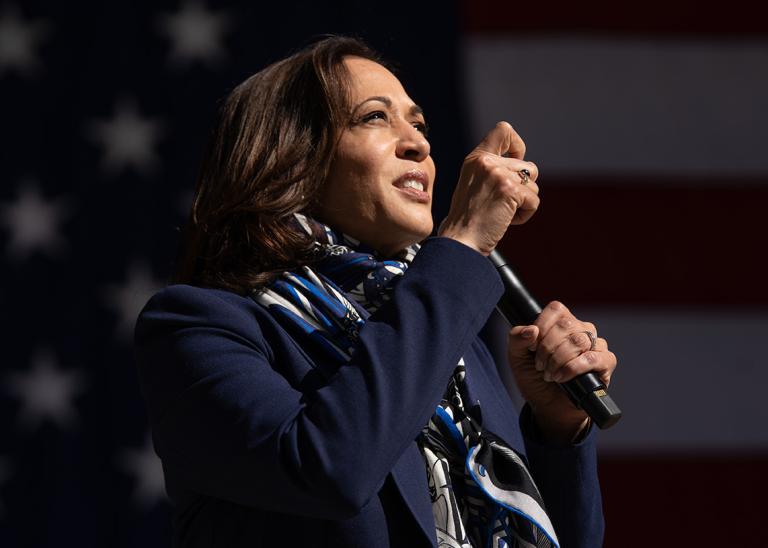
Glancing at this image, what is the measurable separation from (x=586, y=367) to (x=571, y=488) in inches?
8.0

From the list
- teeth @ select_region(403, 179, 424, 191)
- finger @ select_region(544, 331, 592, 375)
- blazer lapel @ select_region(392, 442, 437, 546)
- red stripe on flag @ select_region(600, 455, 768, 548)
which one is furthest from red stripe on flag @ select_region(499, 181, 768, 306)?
blazer lapel @ select_region(392, 442, 437, 546)

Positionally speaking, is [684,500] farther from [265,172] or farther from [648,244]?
[265,172]

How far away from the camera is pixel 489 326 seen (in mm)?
2623

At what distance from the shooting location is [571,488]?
1.27m

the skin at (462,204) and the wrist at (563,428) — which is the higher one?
the skin at (462,204)

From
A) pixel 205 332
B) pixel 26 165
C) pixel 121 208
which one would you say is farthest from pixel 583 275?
pixel 205 332

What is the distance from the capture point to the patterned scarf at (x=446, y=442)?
1125 millimetres

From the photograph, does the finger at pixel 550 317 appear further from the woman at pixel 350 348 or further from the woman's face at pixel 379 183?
the woman's face at pixel 379 183

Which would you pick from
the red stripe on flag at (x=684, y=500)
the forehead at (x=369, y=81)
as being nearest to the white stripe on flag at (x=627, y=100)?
the red stripe on flag at (x=684, y=500)

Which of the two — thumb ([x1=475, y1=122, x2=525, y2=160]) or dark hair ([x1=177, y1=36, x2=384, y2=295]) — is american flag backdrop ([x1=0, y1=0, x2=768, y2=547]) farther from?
thumb ([x1=475, y1=122, x2=525, y2=160])

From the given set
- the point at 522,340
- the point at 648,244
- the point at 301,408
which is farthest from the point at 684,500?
the point at 301,408

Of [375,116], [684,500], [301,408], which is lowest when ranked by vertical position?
[684,500]

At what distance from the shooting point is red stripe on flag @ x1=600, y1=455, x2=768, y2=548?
266cm

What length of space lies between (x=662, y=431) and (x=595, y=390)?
5.40ft
